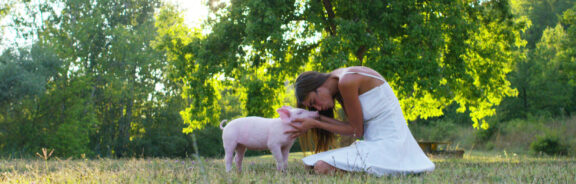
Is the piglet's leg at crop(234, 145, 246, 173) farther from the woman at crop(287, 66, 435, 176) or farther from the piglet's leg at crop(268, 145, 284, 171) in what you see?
the woman at crop(287, 66, 435, 176)

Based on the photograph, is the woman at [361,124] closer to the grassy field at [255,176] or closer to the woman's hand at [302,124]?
the woman's hand at [302,124]

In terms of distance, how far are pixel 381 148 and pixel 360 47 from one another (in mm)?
8699

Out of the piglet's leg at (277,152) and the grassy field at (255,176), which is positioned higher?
the piglet's leg at (277,152)

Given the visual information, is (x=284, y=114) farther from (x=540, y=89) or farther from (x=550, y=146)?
(x=540, y=89)

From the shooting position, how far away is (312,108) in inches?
195

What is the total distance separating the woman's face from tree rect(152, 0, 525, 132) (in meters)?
6.35

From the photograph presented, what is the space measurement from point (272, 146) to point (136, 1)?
2995 centimetres

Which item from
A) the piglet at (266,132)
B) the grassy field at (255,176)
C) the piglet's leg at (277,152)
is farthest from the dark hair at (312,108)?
the piglet's leg at (277,152)

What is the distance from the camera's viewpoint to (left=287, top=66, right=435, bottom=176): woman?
4.47 metres

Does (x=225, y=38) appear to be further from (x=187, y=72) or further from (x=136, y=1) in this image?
(x=136, y=1)

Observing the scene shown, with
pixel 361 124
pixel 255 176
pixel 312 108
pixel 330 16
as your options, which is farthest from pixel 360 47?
pixel 255 176

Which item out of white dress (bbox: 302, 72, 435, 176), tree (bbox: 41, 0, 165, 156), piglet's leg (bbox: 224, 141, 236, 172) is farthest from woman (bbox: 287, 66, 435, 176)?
tree (bbox: 41, 0, 165, 156)

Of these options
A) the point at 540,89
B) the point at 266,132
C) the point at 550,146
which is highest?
the point at 540,89

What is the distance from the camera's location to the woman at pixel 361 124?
14.7ft
